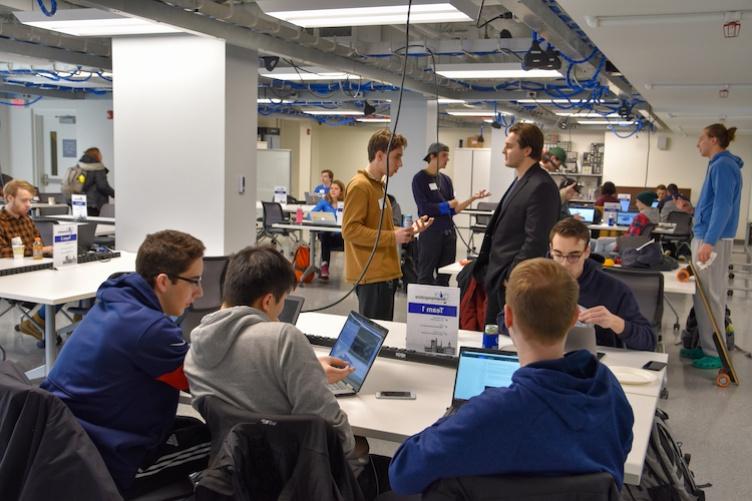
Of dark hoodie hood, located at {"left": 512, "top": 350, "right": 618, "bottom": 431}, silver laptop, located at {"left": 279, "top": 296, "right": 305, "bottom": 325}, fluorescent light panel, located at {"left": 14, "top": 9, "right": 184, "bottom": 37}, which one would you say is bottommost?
silver laptop, located at {"left": 279, "top": 296, "right": 305, "bottom": 325}

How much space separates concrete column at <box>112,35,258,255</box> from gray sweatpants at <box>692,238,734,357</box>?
3878 millimetres

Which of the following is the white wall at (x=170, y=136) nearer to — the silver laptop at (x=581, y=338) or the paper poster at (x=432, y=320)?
the paper poster at (x=432, y=320)

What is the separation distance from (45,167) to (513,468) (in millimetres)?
15932

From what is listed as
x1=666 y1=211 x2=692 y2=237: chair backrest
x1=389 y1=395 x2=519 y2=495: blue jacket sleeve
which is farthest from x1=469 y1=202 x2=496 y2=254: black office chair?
x1=389 y1=395 x2=519 y2=495: blue jacket sleeve

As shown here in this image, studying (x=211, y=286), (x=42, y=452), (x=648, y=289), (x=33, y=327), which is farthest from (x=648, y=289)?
(x=33, y=327)

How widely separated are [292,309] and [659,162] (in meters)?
15.4

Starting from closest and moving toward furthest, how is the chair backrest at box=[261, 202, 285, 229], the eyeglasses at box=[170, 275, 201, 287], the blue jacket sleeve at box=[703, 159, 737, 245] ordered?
the eyeglasses at box=[170, 275, 201, 287], the blue jacket sleeve at box=[703, 159, 737, 245], the chair backrest at box=[261, 202, 285, 229]

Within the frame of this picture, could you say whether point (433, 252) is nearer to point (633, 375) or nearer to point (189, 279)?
point (633, 375)

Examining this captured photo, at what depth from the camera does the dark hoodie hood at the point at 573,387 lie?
1.43 m

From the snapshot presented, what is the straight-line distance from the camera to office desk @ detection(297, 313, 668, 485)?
2.15 m

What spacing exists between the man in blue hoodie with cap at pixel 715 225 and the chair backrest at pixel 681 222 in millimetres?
4961

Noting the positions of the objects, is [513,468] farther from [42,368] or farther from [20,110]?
[20,110]

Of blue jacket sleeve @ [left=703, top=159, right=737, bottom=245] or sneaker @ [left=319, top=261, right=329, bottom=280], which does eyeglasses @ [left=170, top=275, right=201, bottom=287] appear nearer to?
blue jacket sleeve @ [left=703, top=159, right=737, bottom=245]

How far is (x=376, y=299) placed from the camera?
406 cm
